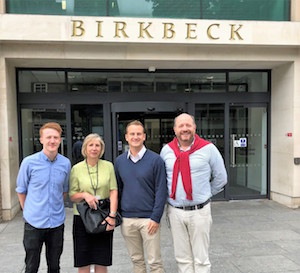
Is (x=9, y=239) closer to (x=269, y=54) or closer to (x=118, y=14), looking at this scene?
(x=118, y=14)

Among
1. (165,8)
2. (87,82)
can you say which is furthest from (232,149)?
(87,82)

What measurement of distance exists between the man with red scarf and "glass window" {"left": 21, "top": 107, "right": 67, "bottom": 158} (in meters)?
4.40

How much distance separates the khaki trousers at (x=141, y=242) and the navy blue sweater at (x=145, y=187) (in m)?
0.08

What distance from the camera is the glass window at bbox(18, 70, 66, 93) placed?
6.66m

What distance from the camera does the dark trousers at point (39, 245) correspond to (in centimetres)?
268

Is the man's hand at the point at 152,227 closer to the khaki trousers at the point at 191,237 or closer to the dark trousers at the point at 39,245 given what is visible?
the khaki trousers at the point at 191,237

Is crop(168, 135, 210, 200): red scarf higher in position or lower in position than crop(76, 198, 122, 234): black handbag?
higher

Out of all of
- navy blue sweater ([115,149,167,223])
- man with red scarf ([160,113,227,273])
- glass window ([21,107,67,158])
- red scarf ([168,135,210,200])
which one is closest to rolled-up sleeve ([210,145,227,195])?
man with red scarf ([160,113,227,273])

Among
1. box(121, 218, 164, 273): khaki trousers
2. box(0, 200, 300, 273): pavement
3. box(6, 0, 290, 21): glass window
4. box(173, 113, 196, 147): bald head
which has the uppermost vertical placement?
box(6, 0, 290, 21): glass window

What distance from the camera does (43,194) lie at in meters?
2.67

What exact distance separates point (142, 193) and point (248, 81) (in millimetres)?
5489

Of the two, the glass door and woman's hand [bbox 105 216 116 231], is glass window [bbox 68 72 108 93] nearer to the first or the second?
the glass door

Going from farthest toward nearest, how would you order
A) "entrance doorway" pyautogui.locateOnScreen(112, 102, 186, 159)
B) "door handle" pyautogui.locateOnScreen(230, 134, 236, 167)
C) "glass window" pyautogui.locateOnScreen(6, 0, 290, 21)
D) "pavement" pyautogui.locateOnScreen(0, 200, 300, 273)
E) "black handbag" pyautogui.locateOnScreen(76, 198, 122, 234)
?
"door handle" pyautogui.locateOnScreen(230, 134, 236, 167) → "entrance doorway" pyautogui.locateOnScreen(112, 102, 186, 159) → "glass window" pyautogui.locateOnScreen(6, 0, 290, 21) → "pavement" pyautogui.locateOnScreen(0, 200, 300, 273) → "black handbag" pyautogui.locateOnScreen(76, 198, 122, 234)

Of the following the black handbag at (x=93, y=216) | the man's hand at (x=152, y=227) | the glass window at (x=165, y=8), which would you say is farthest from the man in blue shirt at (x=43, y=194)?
the glass window at (x=165, y=8)
